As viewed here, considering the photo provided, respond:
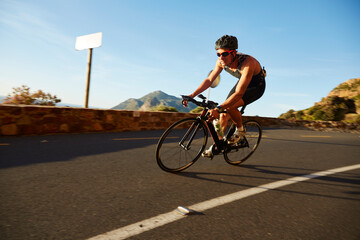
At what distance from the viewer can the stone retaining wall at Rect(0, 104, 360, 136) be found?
259 inches

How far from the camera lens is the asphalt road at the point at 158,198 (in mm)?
2016

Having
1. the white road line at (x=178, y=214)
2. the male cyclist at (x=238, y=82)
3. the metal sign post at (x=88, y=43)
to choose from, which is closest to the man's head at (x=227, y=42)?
the male cyclist at (x=238, y=82)

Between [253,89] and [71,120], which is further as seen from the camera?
[71,120]

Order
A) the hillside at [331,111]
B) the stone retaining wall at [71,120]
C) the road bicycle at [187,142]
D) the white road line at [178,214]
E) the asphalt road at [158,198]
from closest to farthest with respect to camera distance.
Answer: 1. the white road line at [178,214]
2. the asphalt road at [158,198]
3. the road bicycle at [187,142]
4. the stone retaining wall at [71,120]
5. the hillside at [331,111]

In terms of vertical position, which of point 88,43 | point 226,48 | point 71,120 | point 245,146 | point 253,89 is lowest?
point 245,146

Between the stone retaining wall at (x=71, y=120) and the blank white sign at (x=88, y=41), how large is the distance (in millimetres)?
2786

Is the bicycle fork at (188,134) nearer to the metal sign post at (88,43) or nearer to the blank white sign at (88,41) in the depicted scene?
the metal sign post at (88,43)

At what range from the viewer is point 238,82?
381 centimetres

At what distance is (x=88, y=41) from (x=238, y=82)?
752 cm

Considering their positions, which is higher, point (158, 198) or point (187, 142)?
point (187, 142)

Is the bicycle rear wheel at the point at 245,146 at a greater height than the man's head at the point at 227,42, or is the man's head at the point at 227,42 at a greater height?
the man's head at the point at 227,42

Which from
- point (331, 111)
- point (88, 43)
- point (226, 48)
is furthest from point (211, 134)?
point (331, 111)

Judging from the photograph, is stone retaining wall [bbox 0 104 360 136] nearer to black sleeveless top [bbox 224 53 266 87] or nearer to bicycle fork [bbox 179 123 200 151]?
bicycle fork [bbox 179 123 200 151]

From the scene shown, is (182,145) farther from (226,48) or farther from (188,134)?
(226,48)
